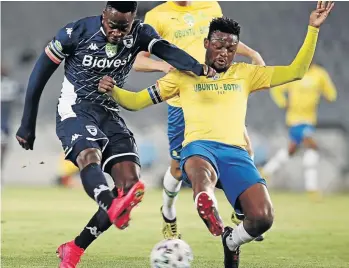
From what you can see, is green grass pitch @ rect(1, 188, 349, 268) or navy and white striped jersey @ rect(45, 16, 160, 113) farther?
green grass pitch @ rect(1, 188, 349, 268)

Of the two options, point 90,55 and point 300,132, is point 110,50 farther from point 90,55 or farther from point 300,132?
point 300,132

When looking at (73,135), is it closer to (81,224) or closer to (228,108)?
(228,108)

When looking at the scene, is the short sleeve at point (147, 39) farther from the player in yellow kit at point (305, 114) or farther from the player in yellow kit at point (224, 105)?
the player in yellow kit at point (305, 114)

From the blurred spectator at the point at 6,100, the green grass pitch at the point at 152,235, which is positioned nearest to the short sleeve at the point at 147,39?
the green grass pitch at the point at 152,235

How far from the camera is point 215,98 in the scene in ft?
22.7

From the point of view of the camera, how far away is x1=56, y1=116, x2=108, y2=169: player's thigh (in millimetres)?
6500

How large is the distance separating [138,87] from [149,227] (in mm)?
7643

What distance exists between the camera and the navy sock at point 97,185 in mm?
6027

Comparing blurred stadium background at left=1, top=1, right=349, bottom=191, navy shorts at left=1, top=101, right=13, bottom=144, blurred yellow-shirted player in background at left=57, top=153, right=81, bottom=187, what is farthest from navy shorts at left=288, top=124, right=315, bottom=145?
navy shorts at left=1, top=101, right=13, bottom=144

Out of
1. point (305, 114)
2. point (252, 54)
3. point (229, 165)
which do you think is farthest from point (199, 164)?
point (305, 114)

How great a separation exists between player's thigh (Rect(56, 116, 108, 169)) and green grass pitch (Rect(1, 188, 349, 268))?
113cm

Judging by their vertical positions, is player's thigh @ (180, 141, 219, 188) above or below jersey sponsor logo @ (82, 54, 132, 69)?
below

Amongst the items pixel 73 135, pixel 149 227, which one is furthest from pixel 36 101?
pixel 149 227

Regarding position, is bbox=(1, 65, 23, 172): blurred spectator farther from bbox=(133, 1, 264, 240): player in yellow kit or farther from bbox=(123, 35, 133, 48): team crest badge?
bbox=(123, 35, 133, 48): team crest badge
